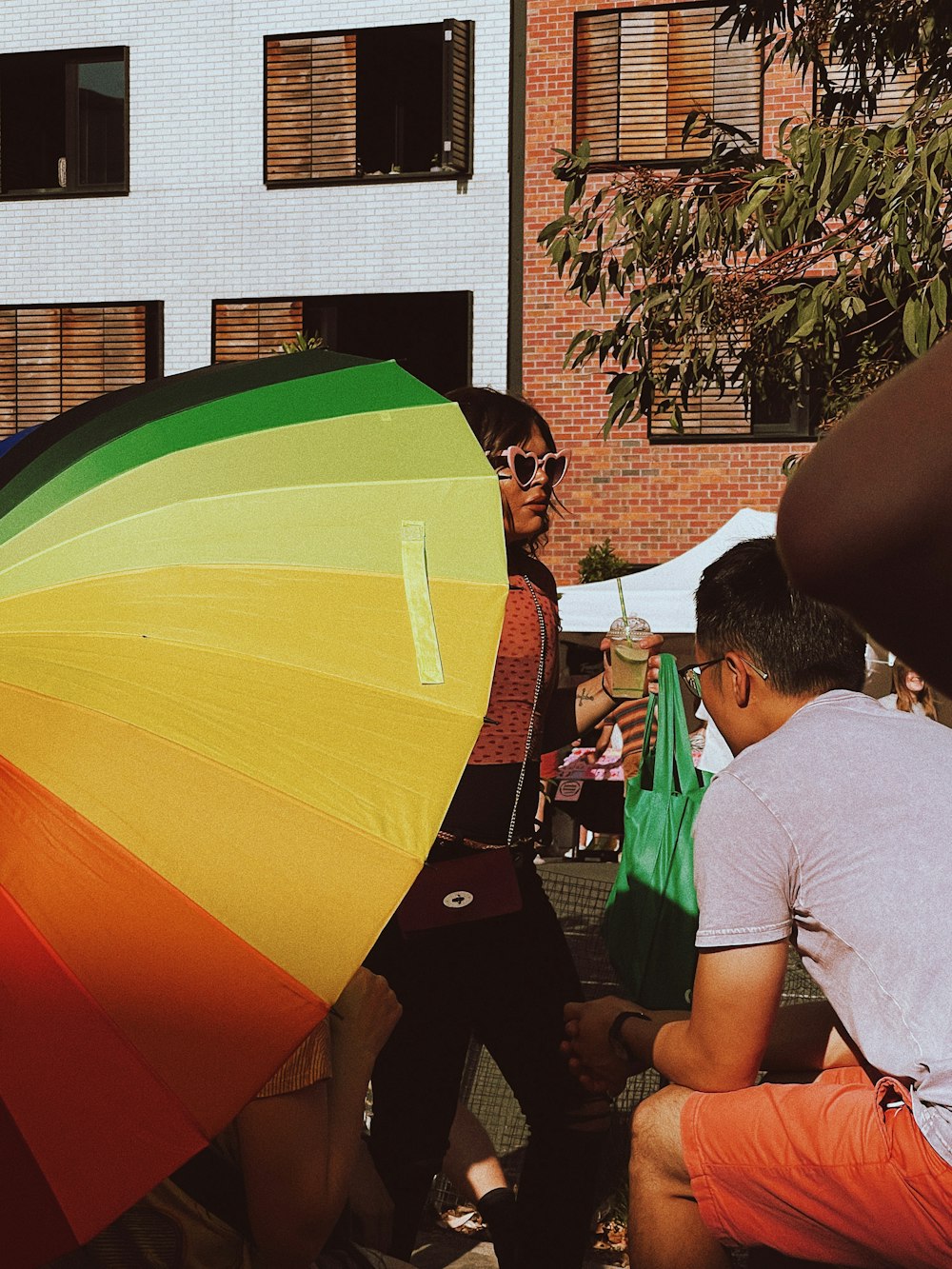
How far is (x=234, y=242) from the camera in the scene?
1934 centimetres

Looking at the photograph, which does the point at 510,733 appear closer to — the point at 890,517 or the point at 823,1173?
the point at 823,1173

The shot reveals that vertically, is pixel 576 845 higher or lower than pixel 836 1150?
lower

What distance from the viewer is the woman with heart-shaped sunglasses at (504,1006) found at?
3.39 metres

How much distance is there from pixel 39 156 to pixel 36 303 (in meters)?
2.10

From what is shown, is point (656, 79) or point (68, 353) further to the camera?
point (68, 353)

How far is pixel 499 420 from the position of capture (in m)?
3.70

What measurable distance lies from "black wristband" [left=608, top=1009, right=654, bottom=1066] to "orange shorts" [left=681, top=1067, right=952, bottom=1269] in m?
0.31

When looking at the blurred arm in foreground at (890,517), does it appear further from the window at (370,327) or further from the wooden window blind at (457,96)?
the wooden window blind at (457,96)

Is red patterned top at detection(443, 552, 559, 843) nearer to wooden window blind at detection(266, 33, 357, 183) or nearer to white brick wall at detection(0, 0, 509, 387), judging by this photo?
white brick wall at detection(0, 0, 509, 387)

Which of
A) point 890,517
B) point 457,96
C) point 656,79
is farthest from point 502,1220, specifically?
point 457,96

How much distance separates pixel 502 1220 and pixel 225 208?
17434 mm

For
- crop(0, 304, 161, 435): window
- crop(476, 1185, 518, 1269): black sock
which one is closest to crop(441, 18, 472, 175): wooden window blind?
crop(0, 304, 161, 435): window

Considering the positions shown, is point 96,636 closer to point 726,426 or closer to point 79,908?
point 79,908

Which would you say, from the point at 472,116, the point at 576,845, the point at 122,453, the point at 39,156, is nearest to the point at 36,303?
the point at 39,156
